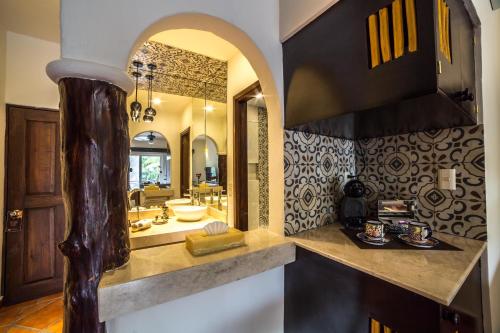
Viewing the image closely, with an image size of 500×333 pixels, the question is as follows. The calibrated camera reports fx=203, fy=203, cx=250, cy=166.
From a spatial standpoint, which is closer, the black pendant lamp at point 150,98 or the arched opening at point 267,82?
the arched opening at point 267,82

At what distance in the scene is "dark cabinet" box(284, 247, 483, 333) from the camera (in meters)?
0.64

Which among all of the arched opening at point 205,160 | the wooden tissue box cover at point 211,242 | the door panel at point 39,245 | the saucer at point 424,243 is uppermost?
Answer: the arched opening at point 205,160

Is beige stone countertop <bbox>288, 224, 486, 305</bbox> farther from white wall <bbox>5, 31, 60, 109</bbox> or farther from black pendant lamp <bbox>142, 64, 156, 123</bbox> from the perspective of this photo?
white wall <bbox>5, 31, 60, 109</bbox>

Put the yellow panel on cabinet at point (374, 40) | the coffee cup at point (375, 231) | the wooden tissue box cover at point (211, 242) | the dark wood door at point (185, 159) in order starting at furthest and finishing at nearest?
the dark wood door at point (185, 159), the coffee cup at point (375, 231), the wooden tissue box cover at point (211, 242), the yellow panel on cabinet at point (374, 40)

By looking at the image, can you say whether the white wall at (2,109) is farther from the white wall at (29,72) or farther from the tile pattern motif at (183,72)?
the tile pattern motif at (183,72)

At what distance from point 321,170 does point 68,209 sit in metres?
1.23

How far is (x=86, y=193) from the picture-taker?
65cm

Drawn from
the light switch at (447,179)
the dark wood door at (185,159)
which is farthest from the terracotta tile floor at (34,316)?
the light switch at (447,179)

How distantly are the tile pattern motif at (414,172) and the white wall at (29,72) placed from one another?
2.68 m

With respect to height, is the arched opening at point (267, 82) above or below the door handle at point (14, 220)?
above

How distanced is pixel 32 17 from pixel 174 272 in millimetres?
2639

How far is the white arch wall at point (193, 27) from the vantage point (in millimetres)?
651

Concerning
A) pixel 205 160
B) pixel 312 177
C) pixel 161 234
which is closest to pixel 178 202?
pixel 205 160

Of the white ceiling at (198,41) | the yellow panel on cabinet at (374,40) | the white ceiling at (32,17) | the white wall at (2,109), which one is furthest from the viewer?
the white wall at (2,109)
